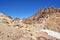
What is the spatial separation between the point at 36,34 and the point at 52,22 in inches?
532

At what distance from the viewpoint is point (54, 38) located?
60.6 ft

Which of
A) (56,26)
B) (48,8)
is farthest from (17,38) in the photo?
(48,8)

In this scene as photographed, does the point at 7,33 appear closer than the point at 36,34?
Yes

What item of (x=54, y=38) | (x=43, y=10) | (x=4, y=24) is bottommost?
(x=54, y=38)

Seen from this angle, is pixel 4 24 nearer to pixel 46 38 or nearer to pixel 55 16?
pixel 46 38

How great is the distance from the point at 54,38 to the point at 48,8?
113 feet

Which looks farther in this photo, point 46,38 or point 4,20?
point 4,20

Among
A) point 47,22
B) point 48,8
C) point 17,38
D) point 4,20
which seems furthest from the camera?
point 48,8

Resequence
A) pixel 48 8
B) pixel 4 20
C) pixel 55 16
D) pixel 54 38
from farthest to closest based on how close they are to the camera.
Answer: pixel 48 8 < pixel 55 16 < pixel 4 20 < pixel 54 38

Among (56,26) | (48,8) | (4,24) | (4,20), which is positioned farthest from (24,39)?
(48,8)

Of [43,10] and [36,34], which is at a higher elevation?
[43,10]

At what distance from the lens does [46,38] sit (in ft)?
58.4

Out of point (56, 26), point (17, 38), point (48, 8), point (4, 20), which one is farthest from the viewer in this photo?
point (48, 8)

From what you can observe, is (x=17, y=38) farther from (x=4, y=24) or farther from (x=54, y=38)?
(x=54, y=38)
